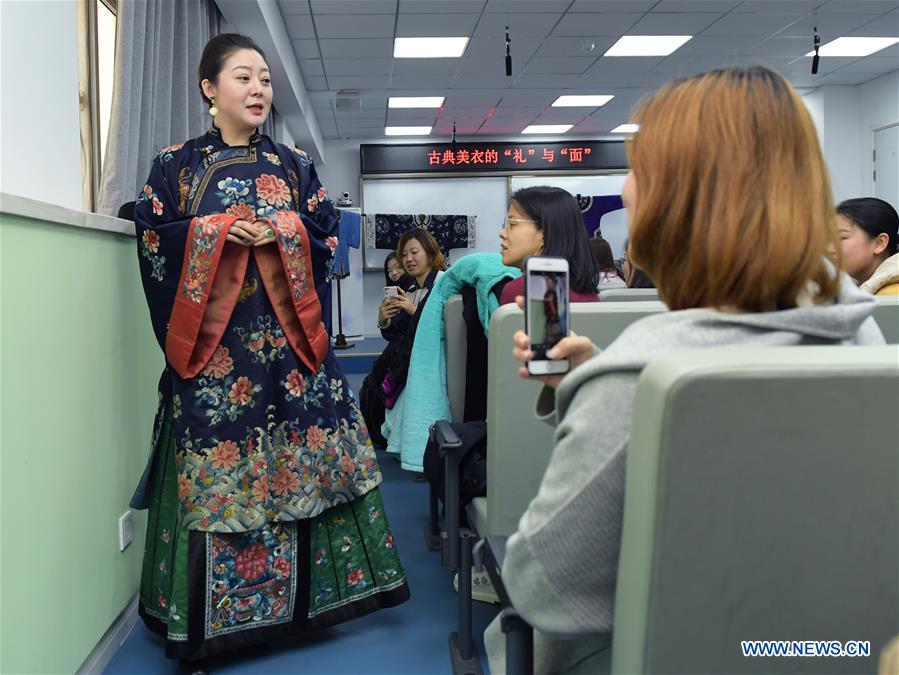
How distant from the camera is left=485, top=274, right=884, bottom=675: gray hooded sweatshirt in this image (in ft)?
2.12

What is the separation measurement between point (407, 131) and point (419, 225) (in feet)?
3.90

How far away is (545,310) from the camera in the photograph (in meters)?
0.90

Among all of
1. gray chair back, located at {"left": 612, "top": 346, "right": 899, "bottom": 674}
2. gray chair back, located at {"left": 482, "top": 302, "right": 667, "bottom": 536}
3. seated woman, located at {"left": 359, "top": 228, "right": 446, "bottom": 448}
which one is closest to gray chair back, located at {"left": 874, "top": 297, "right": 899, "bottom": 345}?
gray chair back, located at {"left": 482, "top": 302, "right": 667, "bottom": 536}

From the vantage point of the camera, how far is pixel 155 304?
65.6 inches

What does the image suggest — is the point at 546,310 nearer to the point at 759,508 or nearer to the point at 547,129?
the point at 759,508

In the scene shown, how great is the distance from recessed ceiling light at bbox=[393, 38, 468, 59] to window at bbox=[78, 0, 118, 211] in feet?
11.9

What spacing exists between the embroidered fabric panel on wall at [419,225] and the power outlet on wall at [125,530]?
7.24m

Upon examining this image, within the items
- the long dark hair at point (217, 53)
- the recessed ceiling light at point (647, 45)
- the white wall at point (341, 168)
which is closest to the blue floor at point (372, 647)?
the long dark hair at point (217, 53)

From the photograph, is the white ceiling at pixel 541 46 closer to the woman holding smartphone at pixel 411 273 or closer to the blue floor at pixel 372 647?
the woman holding smartphone at pixel 411 273

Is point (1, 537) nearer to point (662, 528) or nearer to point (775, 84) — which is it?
point (662, 528)

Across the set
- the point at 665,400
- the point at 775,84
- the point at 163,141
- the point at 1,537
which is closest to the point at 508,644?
the point at 665,400

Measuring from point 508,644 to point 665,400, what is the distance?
0.40m

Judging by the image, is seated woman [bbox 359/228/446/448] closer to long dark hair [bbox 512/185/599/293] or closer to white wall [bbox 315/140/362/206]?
long dark hair [bbox 512/185/599/293]

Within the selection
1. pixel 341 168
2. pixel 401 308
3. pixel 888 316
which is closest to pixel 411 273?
pixel 401 308
